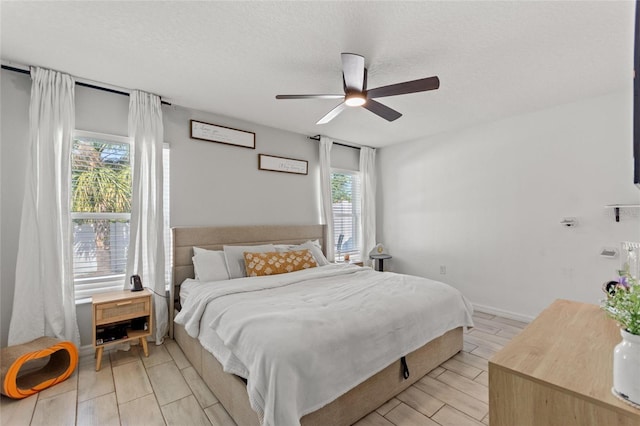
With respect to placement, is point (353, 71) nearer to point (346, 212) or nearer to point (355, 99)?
point (355, 99)

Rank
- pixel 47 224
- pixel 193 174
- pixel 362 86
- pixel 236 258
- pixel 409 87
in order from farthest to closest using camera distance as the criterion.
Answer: pixel 193 174 < pixel 236 258 < pixel 47 224 < pixel 362 86 < pixel 409 87

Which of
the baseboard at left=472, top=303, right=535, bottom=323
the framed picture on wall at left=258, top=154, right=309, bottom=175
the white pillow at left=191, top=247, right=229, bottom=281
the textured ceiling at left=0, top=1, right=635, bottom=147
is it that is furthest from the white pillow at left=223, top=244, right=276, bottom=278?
the baseboard at left=472, top=303, right=535, bottom=323

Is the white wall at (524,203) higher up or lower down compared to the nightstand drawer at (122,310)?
higher up

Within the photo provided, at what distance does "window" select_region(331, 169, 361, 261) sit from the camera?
4988 mm

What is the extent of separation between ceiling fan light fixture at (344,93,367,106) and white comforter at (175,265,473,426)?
162cm

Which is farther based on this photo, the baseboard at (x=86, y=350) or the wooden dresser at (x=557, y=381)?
the baseboard at (x=86, y=350)

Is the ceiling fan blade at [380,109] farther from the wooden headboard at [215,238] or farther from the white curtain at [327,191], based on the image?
the wooden headboard at [215,238]

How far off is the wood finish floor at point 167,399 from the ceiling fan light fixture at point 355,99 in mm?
2318

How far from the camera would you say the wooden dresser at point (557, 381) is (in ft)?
2.75

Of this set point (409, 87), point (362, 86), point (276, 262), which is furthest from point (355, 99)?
point (276, 262)

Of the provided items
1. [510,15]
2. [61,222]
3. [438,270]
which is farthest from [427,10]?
[438,270]

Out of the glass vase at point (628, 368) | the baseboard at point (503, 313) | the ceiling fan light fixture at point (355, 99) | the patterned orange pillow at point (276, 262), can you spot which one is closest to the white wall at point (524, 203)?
the baseboard at point (503, 313)

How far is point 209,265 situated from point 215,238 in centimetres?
47

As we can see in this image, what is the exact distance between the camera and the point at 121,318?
253 centimetres
